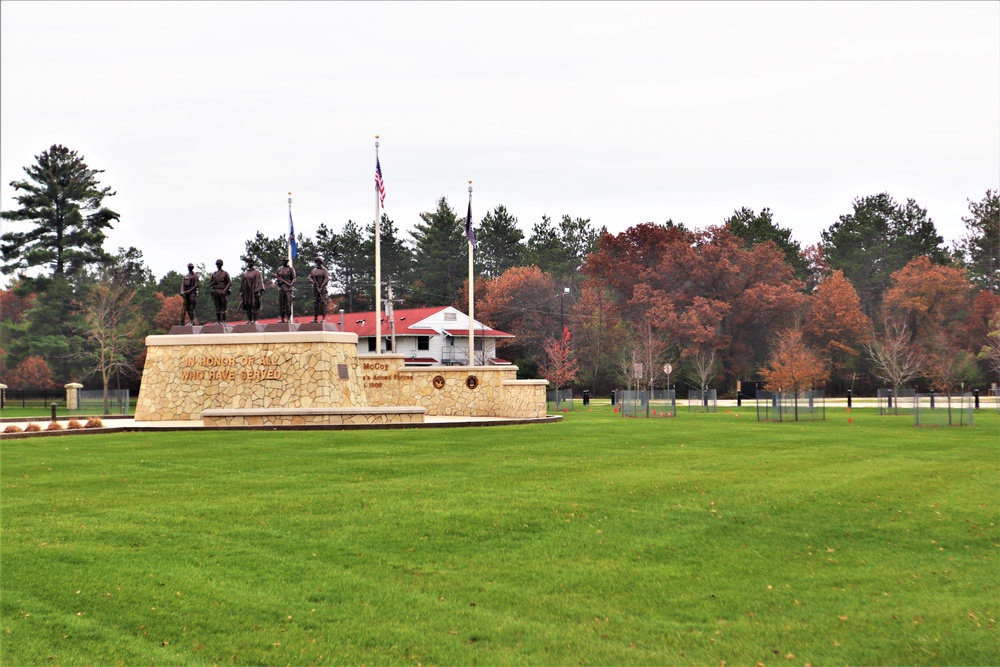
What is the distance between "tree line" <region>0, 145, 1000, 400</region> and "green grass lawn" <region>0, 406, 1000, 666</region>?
4104 centimetres

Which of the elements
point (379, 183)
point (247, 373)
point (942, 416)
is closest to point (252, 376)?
point (247, 373)

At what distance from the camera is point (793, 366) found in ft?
181

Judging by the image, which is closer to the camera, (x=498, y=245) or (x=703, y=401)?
(x=703, y=401)

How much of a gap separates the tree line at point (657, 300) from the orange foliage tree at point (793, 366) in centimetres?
18

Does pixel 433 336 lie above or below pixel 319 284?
below

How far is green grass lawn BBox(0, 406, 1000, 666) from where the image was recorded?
24.7 ft

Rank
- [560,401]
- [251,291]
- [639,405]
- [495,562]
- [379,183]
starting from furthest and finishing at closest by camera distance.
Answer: [560,401], [639,405], [379,183], [251,291], [495,562]

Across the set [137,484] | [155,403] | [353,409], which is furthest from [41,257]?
[137,484]

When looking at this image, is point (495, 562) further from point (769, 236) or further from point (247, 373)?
point (769, 236)

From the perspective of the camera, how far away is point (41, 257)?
209 ft

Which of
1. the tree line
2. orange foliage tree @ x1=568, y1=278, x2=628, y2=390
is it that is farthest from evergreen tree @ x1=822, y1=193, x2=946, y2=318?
orange foliage tree @ x1=568, y1=278, x2=628, y2=390

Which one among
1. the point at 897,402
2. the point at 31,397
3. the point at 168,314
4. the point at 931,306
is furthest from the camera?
the point at 168,314

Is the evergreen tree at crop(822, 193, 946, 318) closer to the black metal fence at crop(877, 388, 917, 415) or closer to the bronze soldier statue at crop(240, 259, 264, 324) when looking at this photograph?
the black metal fence at crop(877, 388, 917, 415)

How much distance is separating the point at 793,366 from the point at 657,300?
15.7 m
